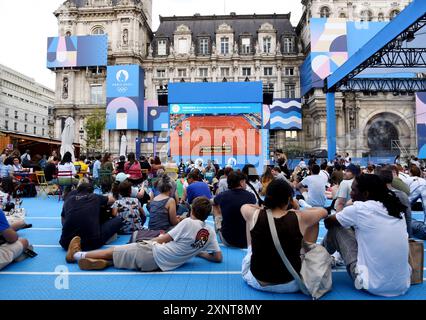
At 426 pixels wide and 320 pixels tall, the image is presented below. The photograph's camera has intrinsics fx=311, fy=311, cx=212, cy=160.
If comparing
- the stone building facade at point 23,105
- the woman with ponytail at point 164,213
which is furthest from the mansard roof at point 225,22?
the woman with ponytail at point 164,213

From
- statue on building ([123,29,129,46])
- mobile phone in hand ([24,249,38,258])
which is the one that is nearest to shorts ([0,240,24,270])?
mobile phone in hand ([24,249,38,258])

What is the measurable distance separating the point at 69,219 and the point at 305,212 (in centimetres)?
353

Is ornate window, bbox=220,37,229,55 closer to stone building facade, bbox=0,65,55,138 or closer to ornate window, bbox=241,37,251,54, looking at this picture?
ornate window, bbox=241,37,251,54

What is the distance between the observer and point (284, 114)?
35812 millimetres

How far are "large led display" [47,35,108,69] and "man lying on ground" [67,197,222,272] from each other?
35.9 metres

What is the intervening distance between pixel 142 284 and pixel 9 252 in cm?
199

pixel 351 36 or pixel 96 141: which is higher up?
pixel 351 36

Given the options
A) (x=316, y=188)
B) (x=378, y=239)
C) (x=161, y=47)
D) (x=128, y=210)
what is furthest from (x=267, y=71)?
(x=378, y=239)

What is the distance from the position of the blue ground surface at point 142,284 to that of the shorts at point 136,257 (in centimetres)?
10

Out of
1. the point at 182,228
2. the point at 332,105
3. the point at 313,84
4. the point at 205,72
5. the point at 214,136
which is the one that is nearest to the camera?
the point at 182,228

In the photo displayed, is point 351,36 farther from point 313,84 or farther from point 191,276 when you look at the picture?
point 191,276

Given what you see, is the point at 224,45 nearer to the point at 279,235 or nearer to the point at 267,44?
the point at 267,44

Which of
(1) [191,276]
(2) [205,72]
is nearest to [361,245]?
(1) [191,276]

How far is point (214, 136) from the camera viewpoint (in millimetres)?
26984
